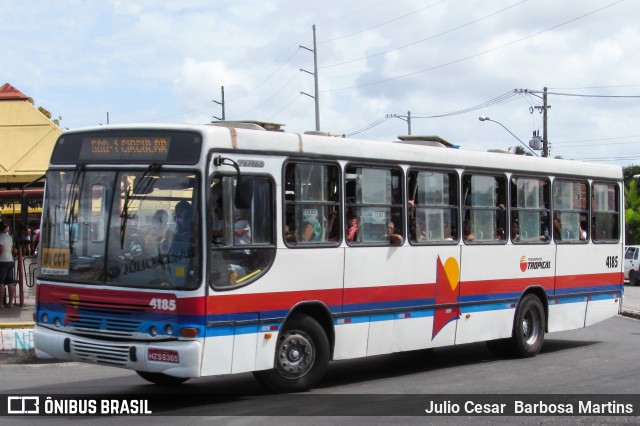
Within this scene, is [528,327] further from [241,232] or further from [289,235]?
[241,232]

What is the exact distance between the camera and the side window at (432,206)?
12.4 metres

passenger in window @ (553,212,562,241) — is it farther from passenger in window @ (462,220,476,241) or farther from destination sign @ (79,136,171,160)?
destination sign @ (79,136,171,160)

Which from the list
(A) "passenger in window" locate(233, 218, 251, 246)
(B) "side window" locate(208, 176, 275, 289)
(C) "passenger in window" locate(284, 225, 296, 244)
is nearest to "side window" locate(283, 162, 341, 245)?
(C) "passenger in window" locate(284, 225, 296, 244)

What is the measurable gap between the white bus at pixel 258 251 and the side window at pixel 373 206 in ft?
0.08

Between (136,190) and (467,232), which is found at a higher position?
(136,190)

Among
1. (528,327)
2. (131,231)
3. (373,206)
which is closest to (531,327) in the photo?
(528,327)

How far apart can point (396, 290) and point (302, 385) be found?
2041 mm

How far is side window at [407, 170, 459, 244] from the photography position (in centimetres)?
1237

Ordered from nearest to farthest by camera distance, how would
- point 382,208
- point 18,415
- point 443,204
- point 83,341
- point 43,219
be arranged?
1. point 18,415
2. point 83,341
3. point 43,219
4. point 382,208
5. point 443,204

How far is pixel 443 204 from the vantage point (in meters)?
12.9

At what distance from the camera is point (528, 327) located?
14.7 m

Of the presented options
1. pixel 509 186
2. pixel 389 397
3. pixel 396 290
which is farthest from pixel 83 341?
pixel 509 186

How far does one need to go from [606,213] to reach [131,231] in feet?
32.2

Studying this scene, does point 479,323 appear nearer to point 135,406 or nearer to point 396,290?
point 396,290
